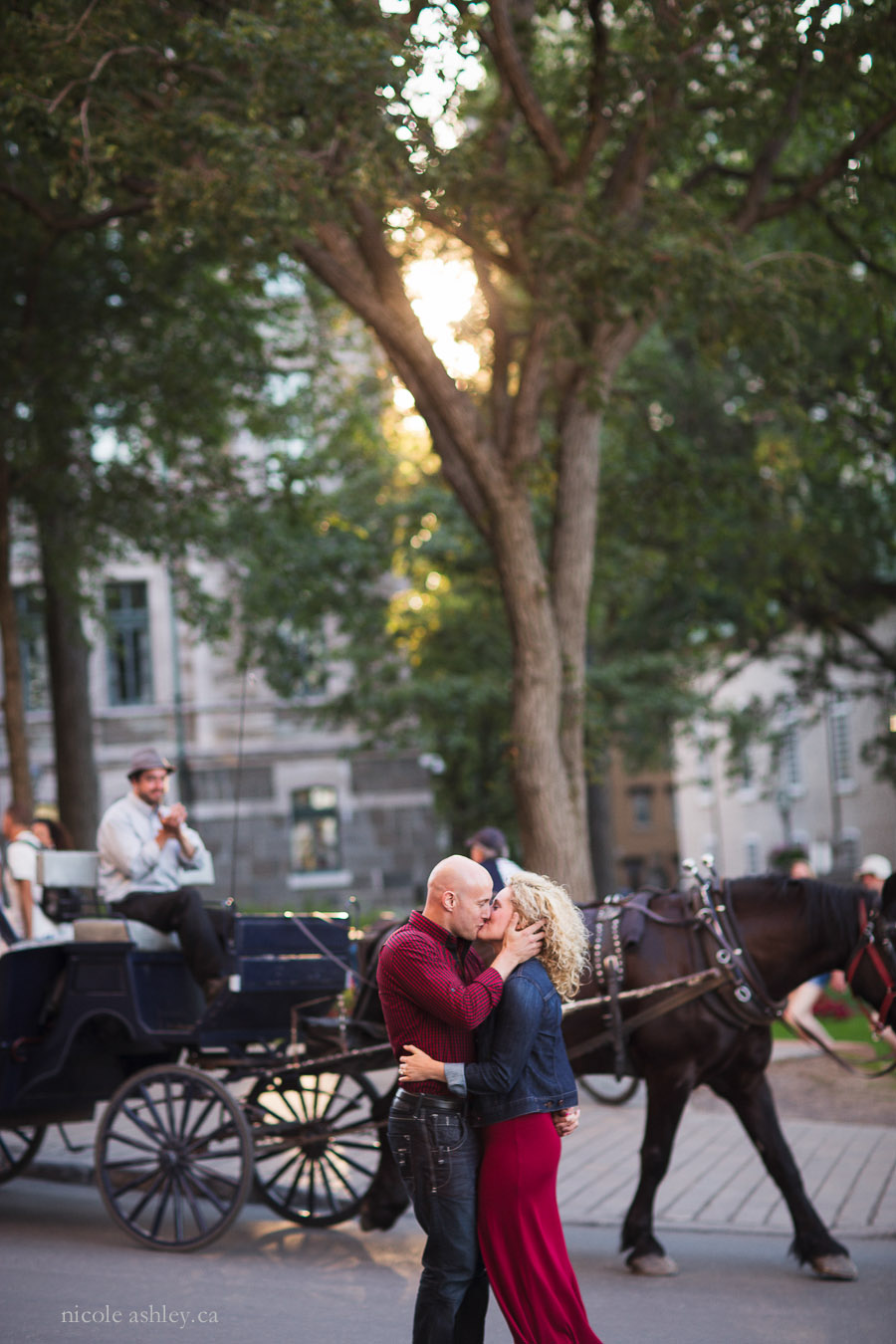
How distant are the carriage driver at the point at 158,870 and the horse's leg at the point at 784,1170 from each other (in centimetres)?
278

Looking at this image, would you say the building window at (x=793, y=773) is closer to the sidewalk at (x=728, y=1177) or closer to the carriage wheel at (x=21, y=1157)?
the sidewalk at (x=728, y=1177)

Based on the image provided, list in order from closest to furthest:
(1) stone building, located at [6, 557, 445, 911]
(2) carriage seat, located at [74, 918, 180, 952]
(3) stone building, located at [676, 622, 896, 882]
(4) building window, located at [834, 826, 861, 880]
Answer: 1. (2) carriage seat, located at [74, 918, 180, 952]
2. (1) stone building, located at [6, 557, 445, 911]
3. (3) stone building, located at [676, 622, 896, 882]
4. (4) building window, located at [834, 826, 861, 880]

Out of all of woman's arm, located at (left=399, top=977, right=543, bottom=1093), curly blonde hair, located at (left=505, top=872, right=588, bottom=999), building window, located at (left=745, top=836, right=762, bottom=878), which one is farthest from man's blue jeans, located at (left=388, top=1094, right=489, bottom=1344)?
building window, located at (left=745, top=836, right=762, bottom=878)

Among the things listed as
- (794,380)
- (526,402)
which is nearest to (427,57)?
(526,402)

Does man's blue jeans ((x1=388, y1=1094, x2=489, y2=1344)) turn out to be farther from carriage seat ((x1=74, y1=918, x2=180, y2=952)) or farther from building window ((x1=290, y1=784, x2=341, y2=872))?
building window ((x1=290, y1=784, x2=341, y2=872))

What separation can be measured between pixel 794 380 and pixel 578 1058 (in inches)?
265

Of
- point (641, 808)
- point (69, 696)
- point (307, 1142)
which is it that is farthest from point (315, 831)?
point (641, 808)

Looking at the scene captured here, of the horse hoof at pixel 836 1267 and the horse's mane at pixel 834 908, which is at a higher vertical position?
Result: the horse's mane at pixel 834 908

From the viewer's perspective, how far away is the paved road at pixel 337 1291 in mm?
5840

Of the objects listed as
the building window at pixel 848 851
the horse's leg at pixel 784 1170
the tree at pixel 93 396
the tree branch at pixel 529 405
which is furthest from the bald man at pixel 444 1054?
the building window at pixel 848 851

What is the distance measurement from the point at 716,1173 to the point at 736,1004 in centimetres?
281

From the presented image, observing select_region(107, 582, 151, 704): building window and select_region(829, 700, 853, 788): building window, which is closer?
select_region(107, 582, 151, 704): building window

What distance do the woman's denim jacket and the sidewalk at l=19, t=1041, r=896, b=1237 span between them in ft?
12.9

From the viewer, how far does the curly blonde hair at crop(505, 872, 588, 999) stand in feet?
14.8
